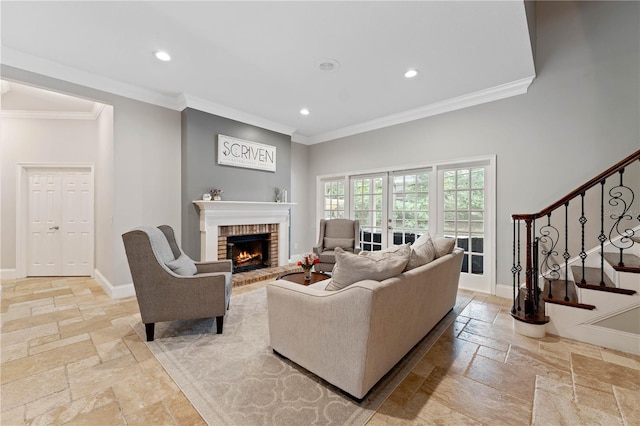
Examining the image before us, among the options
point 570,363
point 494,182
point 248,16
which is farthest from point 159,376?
point 494,182

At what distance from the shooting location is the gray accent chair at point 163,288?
7.60ft

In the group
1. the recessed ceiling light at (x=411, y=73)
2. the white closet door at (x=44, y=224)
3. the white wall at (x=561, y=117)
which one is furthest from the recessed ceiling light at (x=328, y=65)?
the white closet door at (x=44, y=224)

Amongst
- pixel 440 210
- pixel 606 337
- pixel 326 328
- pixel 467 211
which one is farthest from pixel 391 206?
pixel 326 328

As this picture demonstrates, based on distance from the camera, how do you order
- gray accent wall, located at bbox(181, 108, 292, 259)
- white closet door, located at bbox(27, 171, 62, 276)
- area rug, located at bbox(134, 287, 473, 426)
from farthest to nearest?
white closet door, located at bbox(27, 171, 62, 276) < gray accent wall, located at bbox(181, 108, 292, 259) < area rug, located at bbox(134, 287, 473, 426)

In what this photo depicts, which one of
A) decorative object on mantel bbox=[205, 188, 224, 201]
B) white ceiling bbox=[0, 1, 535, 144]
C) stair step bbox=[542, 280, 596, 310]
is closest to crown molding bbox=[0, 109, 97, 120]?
white ceiling bbox=[0, 1, 535, 144]

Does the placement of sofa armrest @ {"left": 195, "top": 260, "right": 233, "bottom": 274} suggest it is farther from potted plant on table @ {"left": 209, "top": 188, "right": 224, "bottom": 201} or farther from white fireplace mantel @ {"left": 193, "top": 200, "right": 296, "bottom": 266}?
potted plant on table @ {"left": 209, "top": 188, "right": 224, "bottom": 201}

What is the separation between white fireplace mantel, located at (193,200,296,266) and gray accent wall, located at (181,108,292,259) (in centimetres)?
16

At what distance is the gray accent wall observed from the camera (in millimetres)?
4133

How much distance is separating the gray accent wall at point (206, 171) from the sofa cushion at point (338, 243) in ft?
4.98

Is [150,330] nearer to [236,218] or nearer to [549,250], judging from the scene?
[236,218]

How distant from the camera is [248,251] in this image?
512cm

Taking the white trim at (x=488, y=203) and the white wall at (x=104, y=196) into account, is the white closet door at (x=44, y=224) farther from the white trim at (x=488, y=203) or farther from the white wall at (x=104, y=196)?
the white trim at (x=488, y=203)

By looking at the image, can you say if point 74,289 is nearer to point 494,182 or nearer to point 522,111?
point 494,182

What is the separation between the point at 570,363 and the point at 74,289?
5.97 m
